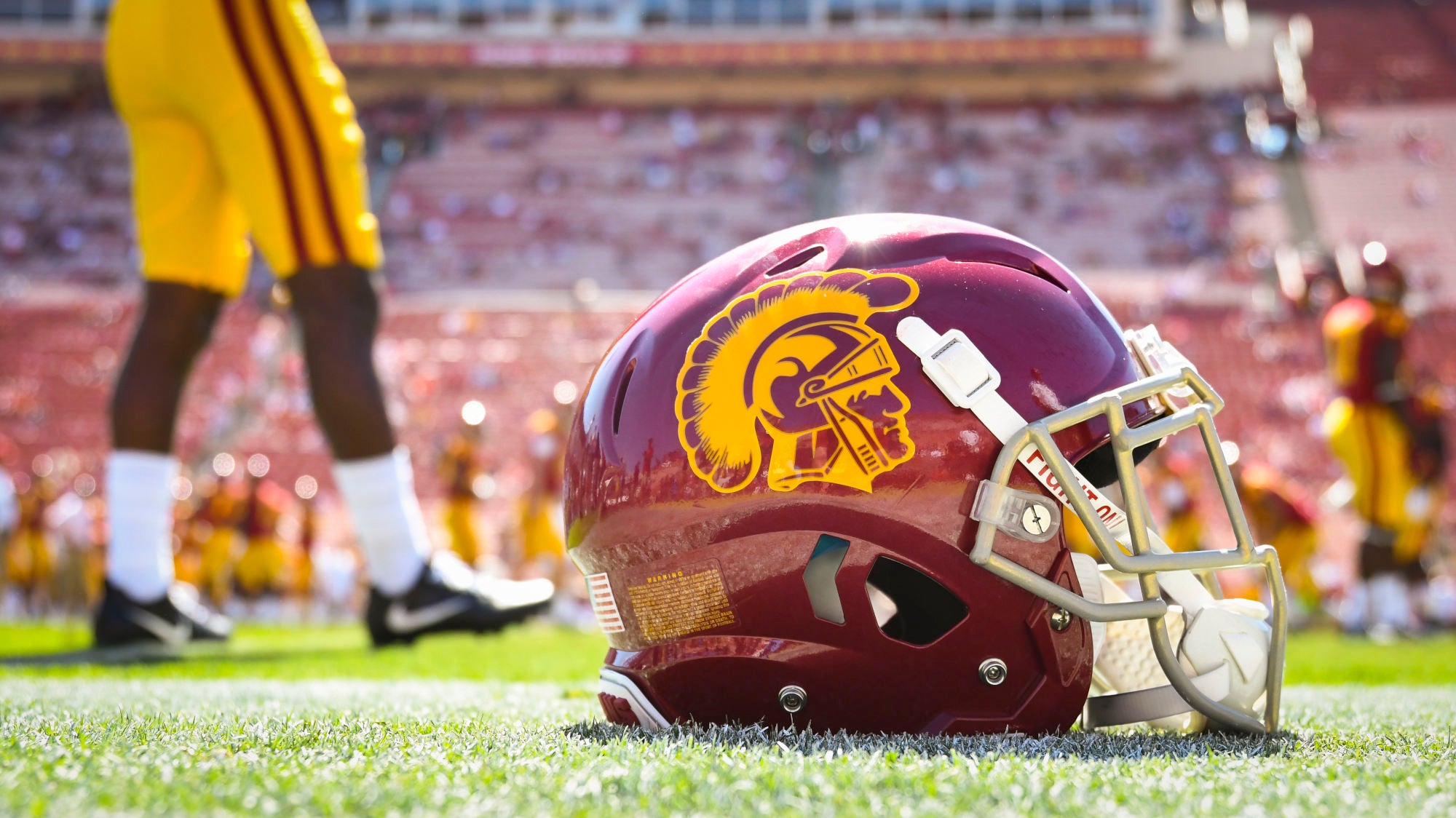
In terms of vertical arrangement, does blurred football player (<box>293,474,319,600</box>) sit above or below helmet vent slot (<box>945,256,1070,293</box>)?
below

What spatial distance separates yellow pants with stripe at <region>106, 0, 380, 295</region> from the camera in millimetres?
3576

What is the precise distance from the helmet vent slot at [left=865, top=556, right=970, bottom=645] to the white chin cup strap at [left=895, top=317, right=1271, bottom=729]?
214mm

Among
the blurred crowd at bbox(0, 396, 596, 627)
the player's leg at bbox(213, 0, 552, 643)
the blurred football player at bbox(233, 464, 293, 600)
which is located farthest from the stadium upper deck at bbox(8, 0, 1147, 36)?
the player's leg at bbox(213, 0, 552, 643)

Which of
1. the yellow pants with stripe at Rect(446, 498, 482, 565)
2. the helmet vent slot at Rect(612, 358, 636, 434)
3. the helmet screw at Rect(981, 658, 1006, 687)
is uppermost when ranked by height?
the helmet vent slot at Rect(612, 358, 636, 434)

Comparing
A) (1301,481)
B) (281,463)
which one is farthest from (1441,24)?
(281,463)

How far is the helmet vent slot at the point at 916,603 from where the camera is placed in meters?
1.90

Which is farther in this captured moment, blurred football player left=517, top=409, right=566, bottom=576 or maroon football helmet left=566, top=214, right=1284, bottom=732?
blurred football player left=517, top=409, right=566, bottom=576

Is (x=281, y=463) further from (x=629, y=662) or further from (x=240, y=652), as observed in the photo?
(x=629, y=662)

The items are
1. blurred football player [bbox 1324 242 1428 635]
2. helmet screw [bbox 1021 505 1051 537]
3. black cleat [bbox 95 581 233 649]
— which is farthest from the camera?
blurred football player [bbox 1324 242 1428 635]

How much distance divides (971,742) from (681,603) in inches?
17.7

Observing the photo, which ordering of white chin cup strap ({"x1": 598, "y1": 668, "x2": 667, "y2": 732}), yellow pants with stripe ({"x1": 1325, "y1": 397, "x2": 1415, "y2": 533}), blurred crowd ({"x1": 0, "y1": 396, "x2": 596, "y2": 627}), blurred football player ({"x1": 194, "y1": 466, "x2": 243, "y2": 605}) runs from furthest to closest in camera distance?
blurred football player ({"x1": 194, "y1": 466, "x2": 243, "y2": 605}), blurred crowd ({"x1": 0, "y1": 396, "x2": 596, "y2": 627}), yellow pants with stripe ({"x1": 1325, "y1": 397, "x2": 1415, "y2": 533}), white chin cup strap ({"x1": 598, "y1": 668, "x2": 667, "y2": 732})

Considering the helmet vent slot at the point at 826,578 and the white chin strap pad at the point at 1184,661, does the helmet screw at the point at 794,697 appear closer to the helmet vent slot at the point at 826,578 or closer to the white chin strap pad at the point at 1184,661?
the helmet vent slot at the point at 826,578

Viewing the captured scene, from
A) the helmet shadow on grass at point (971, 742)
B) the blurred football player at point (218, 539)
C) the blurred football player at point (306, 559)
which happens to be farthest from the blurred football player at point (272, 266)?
the blurred football player at point (306, 559)

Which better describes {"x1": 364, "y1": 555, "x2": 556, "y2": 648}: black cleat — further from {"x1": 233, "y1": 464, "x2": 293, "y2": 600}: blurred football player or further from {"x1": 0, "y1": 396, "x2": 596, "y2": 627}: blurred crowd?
{"x1": 233, "y1": 464, "x2": 293, "y2": 600}: blurred football player
